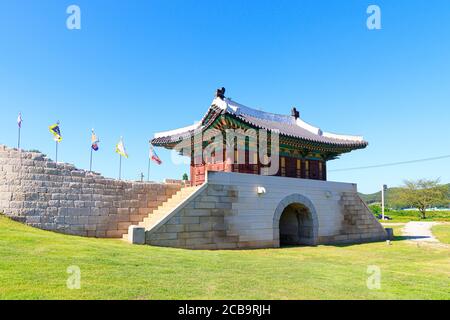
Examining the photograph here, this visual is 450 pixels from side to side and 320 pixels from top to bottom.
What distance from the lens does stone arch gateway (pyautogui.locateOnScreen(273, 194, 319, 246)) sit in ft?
61.7

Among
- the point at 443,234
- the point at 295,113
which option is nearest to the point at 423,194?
the point at 443,234

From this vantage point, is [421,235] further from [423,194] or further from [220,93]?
[423,194]

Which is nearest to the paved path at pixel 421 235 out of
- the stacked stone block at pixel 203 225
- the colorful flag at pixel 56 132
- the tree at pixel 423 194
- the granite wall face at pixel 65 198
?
the stacked stone block at pixel 203 225

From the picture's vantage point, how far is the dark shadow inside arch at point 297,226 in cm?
1938

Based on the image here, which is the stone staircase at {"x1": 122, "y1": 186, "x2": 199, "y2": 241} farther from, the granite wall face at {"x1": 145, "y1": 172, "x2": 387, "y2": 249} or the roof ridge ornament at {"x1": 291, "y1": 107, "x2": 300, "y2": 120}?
the roof ridge ornament at {"x1": 291, "y1": 107, "x2": 300, "y2": 120}

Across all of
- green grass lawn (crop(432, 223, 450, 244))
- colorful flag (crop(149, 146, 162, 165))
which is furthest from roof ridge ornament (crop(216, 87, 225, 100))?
green grass lawn (crop(432, 223, 450, 244))

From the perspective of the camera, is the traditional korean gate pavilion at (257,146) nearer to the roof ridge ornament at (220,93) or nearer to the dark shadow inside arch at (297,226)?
the roof ridge ornament at (220,93)

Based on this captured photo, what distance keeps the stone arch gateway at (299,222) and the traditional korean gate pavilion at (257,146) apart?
81.6 inches

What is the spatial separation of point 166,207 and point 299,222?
8.65m

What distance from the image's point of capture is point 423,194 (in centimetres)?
5956
